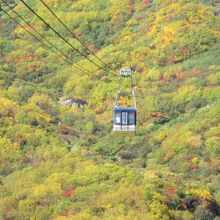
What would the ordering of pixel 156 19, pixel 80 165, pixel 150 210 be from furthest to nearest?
pixel 156 19, pixel 80 165, pixel 150 210

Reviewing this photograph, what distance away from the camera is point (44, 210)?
46969 millimetres

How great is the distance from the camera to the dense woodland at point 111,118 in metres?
50.0

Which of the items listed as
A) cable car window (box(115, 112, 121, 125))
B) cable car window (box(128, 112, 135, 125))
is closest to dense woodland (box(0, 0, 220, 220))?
cable car window (box(115, 112, 121, 125))

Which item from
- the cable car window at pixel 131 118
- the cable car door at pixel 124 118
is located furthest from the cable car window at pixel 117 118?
the cable car window at pixel 131 118

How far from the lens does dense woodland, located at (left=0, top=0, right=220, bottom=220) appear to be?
50.0 meters

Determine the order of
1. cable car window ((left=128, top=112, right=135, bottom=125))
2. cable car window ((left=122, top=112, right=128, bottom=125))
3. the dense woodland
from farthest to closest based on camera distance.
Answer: the dense woodland
cable car window ((left=122, top=112, right=128, bottom=125))
cable car window ((left=128, top=112, right=135, bottom=125))

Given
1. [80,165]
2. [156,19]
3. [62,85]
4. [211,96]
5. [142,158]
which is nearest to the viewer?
[80,165]

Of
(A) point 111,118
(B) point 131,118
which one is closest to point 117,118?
(B) point 131,118

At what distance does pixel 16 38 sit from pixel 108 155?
5642cm

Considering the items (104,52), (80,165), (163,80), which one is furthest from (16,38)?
(80,165)

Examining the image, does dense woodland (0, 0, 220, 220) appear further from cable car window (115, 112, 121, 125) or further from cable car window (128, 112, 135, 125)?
cable car window (128, 112, 135, 125)

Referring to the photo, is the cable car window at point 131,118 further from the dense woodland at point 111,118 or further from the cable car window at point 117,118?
the dense woodland at point 111,118

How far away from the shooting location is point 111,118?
285 feet

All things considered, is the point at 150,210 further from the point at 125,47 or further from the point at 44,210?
the point at 125,47
